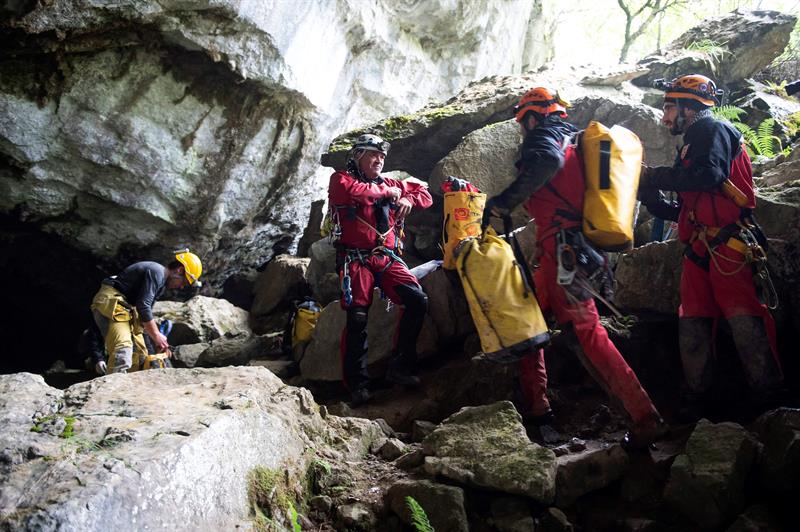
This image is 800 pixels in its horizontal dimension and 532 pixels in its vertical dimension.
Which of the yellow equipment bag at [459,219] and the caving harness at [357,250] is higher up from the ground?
the yellow equipment bag at [459,219]

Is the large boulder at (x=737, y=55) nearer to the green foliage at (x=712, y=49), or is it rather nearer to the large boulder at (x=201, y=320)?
the green foliage at (x=712, y=49)

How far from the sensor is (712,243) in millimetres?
4285

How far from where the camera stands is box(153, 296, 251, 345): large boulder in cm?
972

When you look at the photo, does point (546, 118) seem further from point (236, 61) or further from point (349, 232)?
point (236, 61)

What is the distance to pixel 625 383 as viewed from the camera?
13.1ft

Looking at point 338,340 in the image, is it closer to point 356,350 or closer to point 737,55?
point 356,350

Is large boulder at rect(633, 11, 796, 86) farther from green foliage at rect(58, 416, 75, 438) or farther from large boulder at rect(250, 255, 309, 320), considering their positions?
green foliage at rect(58, 416, 75, 438)

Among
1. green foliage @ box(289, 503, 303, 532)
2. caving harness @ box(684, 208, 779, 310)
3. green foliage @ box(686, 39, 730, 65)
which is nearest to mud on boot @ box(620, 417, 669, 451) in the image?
caving harness @ box(684, 208, 779, 310)

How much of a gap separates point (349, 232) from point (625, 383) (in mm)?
3487

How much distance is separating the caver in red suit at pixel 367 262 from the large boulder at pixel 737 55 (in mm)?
6616

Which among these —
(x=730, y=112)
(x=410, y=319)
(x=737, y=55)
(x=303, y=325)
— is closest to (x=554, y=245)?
(x=410, y=319)

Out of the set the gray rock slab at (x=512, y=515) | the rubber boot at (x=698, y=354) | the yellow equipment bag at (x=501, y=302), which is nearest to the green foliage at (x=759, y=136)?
the rubber boot at (x=698, y=354)

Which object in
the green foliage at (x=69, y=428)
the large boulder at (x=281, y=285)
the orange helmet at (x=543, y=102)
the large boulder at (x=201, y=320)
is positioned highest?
the orange helmet at (x=543, y=102)

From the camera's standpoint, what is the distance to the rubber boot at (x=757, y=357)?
397 cm
